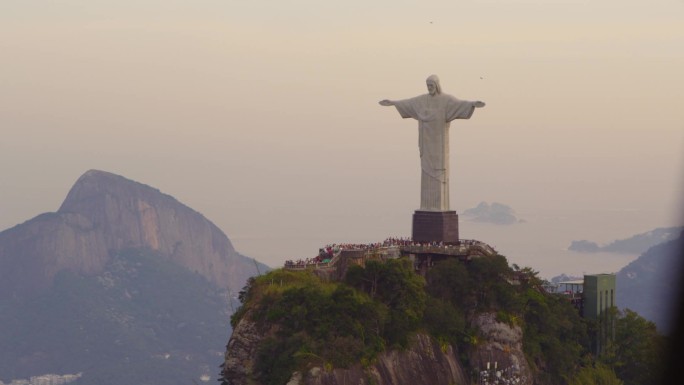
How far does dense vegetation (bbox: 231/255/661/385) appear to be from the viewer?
4500 centimetres

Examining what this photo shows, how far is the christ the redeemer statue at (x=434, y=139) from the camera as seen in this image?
57594 mm

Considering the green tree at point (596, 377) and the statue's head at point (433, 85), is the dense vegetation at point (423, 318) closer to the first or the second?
the green tree at point (596, 377)

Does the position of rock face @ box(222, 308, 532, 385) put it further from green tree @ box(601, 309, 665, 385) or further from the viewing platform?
green tree @ box(601, 309, 665, 385)

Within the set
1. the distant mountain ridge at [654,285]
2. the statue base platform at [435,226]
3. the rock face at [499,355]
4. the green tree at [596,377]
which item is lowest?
the green tree at [596,377]

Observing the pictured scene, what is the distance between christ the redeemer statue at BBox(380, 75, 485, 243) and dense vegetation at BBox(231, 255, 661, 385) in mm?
3618


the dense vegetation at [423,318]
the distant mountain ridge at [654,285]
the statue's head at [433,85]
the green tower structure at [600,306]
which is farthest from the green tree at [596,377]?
the distant mountain ridge at [654,285]

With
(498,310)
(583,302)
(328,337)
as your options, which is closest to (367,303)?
(328,337)

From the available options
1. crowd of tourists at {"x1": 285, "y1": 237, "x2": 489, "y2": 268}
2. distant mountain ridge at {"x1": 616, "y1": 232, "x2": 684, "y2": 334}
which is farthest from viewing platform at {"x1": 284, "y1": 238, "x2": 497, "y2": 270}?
distant mountain ridge at {"x1": 616, "y1": 232, "x2": 684, "y2": 334}

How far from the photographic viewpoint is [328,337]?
148ft

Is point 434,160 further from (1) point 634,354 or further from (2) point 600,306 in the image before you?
(1) point 634,354

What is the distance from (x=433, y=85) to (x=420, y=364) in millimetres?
16120

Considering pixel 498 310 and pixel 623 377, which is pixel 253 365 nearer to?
pixel 498 310

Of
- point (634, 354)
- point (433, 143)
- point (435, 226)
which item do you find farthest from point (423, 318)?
point (634, 354)

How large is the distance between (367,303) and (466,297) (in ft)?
27.4
